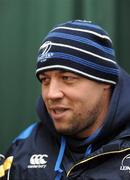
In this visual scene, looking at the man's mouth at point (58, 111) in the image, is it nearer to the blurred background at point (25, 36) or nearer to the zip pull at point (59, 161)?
the zip pull at point (59, 161)

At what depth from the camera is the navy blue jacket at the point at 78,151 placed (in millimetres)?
1898

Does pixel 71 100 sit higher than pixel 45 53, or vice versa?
pixel 45 53

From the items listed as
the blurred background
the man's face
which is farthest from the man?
the blurred background

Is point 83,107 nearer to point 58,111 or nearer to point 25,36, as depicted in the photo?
point 58,111

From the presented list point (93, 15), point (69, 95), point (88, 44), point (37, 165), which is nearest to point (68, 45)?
point (88, 44)

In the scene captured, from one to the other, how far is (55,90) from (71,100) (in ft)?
0.25

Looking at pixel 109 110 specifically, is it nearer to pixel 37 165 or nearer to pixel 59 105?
pixel 59 105

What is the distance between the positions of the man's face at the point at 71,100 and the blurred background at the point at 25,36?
602mm

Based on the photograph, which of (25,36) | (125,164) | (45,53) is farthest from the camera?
(25,36)

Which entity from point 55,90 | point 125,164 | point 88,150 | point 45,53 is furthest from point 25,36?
point 125,164

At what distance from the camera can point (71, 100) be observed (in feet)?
6.35

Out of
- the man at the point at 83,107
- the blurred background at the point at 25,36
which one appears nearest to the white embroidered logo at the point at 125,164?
the man at the point at 83,107

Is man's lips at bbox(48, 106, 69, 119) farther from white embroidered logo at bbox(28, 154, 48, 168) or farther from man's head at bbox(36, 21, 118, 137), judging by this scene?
white embroidered logo at bbox(28, 154, 48, 168)

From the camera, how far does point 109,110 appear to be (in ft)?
6.43
